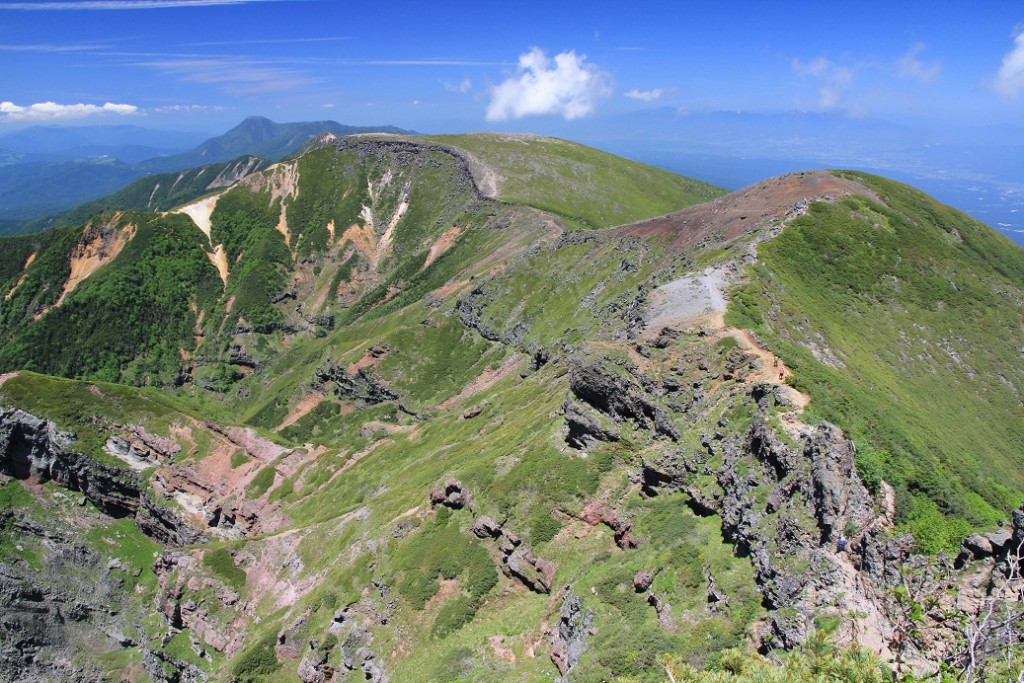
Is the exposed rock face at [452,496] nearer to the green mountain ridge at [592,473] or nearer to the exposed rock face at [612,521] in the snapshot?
the green mountain ridge at [592,473]

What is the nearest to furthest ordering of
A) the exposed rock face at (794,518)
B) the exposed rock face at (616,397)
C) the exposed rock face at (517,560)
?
1. the exposed rock face at (794,518)
2. the exposed rock face at (517,560)
3. the exposed rock face at (616,397)

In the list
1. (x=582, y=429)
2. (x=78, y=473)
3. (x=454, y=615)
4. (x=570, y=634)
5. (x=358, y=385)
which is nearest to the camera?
(x=570, y=634)

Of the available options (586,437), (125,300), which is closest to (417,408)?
(586,437)

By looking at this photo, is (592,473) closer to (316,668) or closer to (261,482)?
(316,668)

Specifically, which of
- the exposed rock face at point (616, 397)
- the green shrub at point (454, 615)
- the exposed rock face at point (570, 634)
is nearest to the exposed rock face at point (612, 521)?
the exposed rock face at point (570, 634)

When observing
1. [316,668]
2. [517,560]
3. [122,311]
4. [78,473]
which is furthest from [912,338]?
[122,311]

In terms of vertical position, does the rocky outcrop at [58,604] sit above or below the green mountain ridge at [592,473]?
below
